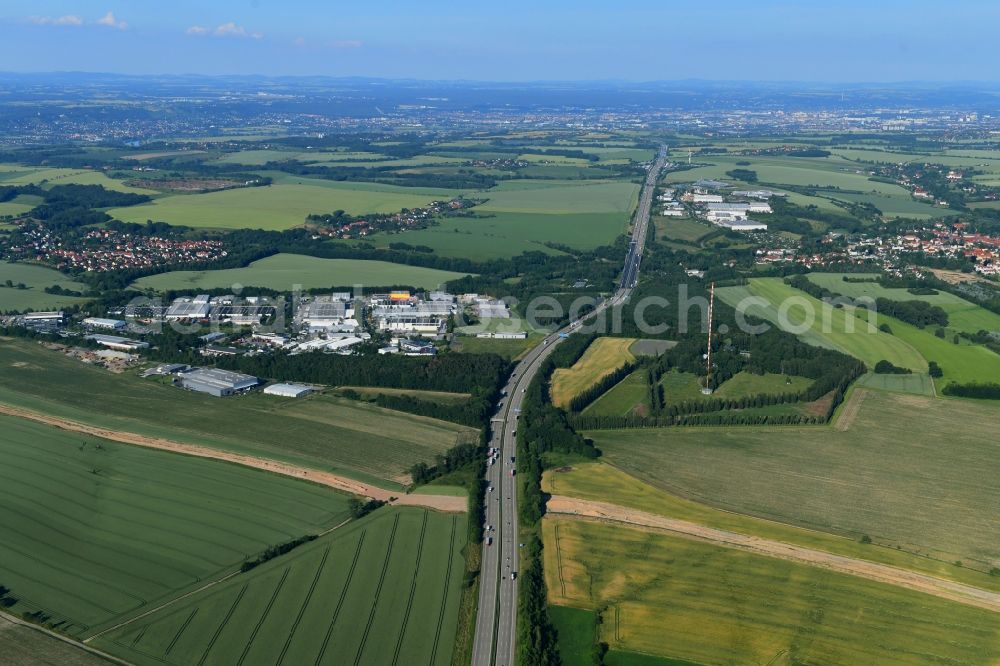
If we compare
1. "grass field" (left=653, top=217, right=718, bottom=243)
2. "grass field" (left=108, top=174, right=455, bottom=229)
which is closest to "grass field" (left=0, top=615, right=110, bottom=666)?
"grass field" (left=108, top=174, right=455, bottom=229)

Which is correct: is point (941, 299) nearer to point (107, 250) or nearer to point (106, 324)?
point (106, 324)

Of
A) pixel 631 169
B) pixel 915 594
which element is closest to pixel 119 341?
pixel 915 594

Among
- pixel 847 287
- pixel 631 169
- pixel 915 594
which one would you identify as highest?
pixel 631 169

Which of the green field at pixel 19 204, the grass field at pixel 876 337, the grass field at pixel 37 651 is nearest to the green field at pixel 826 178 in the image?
the grass field at pixel 876 337

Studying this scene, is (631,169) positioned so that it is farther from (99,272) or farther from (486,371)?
(486,371)

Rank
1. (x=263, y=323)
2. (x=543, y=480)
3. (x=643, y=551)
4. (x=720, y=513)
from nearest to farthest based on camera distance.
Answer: (x=643, y=551) → (x=720, y=513) → (x=543, y=480) → (x=263, y=323)

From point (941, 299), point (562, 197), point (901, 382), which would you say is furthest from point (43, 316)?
point (562, 197)

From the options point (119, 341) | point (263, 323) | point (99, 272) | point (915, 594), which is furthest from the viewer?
point (99, 272)
